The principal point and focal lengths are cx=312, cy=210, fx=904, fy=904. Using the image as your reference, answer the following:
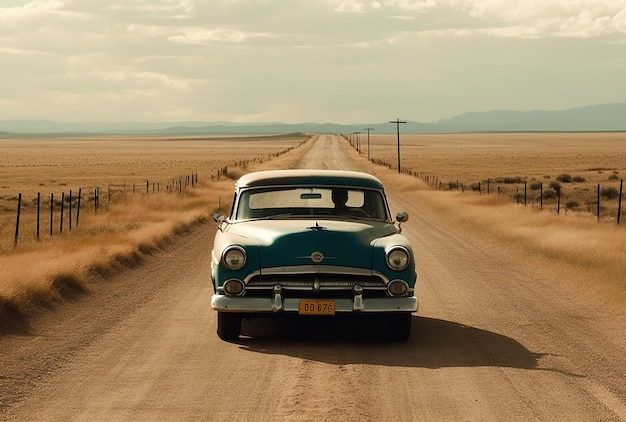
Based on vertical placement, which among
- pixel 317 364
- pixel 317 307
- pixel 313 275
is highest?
pixel 313 275

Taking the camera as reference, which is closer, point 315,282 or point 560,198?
point 315,282

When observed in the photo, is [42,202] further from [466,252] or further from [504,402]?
[504,402]

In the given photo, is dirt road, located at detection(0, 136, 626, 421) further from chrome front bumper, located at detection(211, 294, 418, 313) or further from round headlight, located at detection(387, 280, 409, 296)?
round headlight, located at detection(387, 280, 409, 296)

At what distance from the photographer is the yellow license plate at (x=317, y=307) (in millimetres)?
9336

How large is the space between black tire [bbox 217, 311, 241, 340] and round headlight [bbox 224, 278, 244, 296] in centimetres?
38

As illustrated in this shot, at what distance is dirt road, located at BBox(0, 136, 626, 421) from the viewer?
23.4 ft

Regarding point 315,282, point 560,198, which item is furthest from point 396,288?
Answer: point 560,198

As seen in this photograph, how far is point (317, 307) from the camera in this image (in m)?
9.34

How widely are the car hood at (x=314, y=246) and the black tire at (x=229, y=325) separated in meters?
0.76

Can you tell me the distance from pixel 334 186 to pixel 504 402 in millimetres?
4443

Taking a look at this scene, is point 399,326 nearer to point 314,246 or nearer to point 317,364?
point 314,246

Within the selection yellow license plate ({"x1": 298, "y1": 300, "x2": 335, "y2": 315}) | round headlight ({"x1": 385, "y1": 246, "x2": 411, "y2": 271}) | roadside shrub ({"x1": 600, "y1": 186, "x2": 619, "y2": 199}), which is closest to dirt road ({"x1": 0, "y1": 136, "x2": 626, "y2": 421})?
yellow license plate ({"x1": 298, "y1": 300, "x2": 335, "y2": 315})

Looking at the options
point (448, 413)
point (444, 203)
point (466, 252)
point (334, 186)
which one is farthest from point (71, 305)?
point (444, 203)

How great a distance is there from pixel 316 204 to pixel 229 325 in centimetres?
218
